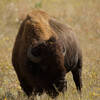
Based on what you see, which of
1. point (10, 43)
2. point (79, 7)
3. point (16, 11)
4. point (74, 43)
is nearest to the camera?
point (74, 43)

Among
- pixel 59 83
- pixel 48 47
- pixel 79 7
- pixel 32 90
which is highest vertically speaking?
pixel 48 47

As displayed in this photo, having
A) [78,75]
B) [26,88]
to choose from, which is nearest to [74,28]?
[78,75]

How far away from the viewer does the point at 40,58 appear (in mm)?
5910

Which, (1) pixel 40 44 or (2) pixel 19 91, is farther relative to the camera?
(2) pixel 19 91

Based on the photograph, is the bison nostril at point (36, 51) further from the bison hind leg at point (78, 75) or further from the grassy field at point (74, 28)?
the bison hind leg at point (78, 75)

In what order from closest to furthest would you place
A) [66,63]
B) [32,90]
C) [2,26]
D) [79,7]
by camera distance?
[32,90], [66,63], [2,26], [79,7]

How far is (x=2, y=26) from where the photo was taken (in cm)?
1519

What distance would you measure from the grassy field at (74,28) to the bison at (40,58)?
0.29 meters

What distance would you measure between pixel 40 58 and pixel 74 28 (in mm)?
10631

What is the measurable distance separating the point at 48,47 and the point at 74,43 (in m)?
2.26

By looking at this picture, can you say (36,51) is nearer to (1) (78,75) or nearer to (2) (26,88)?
(2) (26,88)

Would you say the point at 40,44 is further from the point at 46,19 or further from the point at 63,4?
the point at 63,4

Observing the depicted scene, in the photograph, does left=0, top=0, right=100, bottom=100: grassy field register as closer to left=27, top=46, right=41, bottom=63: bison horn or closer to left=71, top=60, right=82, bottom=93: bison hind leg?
left=71, top=60, right=82, bottom=93: bison hind leg

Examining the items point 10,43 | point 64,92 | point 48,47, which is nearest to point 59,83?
point 64,92
